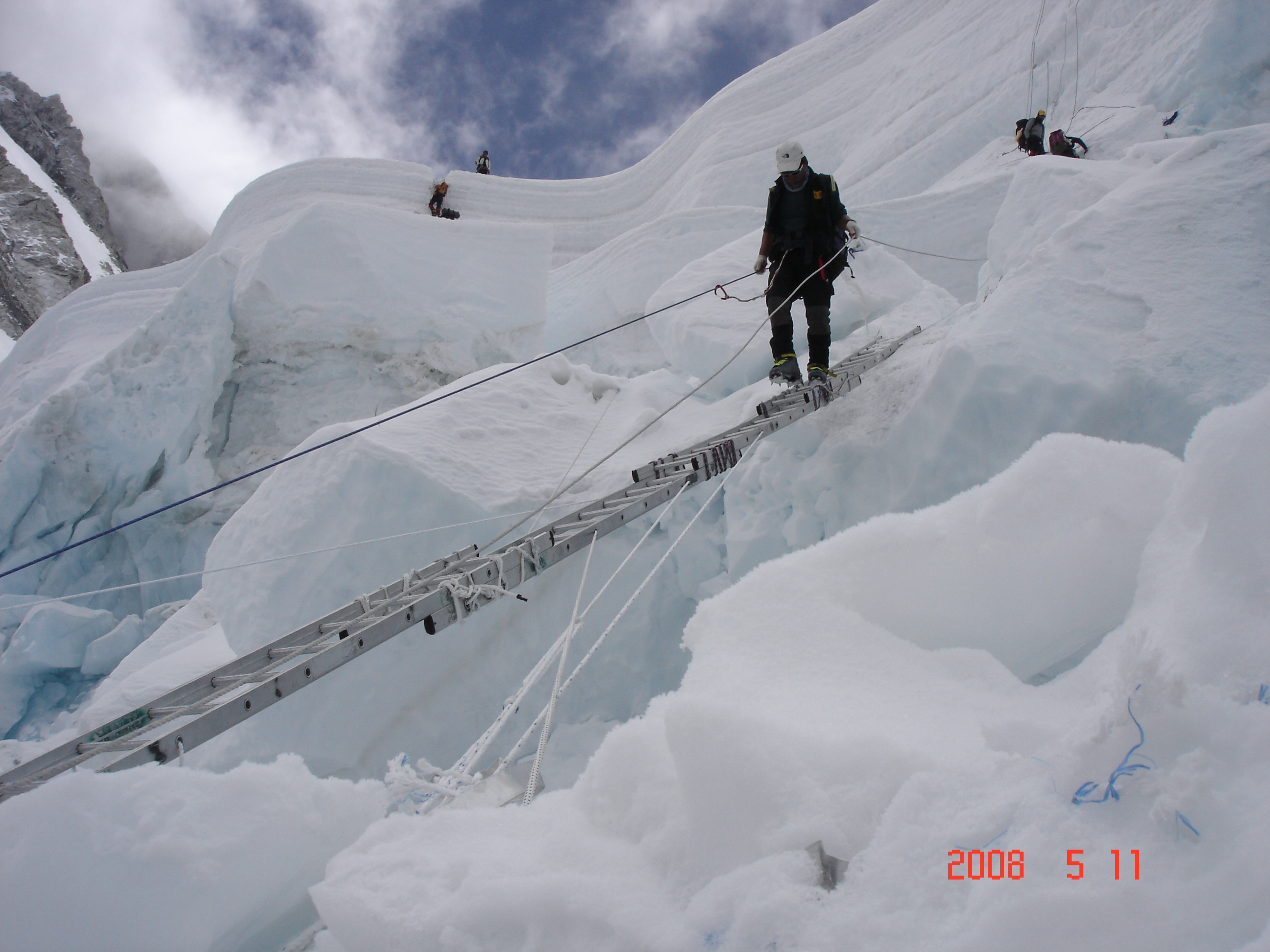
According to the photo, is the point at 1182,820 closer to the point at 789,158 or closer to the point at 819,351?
the point at 819,351

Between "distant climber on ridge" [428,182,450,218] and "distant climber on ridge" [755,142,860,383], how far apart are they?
9.41 m

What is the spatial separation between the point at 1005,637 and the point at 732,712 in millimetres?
723

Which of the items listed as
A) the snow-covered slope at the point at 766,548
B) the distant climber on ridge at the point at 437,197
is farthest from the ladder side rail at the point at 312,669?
the distant climber on ridge at the point at 437,197

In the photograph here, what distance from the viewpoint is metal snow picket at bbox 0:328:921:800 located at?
1206mm

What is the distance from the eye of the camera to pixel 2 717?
21.2ft

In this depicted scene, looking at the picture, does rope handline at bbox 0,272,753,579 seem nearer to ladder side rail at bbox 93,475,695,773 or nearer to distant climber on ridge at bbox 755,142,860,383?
distant climber on ridge at bbox 755,142,860,383

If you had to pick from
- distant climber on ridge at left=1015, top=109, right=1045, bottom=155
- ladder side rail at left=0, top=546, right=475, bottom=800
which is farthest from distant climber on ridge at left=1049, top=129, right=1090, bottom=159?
ladder side rail at left=0, top=546, right=475, bottom=800

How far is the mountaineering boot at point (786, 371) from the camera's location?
309 cm

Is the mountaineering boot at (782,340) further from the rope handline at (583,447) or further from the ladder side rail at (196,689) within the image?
the ladder side rail at (196,689)

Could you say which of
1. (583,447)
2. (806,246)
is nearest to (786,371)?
(806,246)

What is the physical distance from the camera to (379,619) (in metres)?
1.67

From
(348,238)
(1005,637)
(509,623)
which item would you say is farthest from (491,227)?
(1005,637)

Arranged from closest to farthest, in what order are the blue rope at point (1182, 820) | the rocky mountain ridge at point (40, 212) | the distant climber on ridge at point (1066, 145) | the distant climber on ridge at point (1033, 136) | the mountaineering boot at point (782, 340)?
1. the blue rope at point (1182, 820)
2. the mountaineering boot at point (782, 340)
3. the distant climber on ridge at point (1066, 145)
4. the distant climber on ridge at point (1033, 136)
5. the rocky mountain ridge at point (40, 212)
